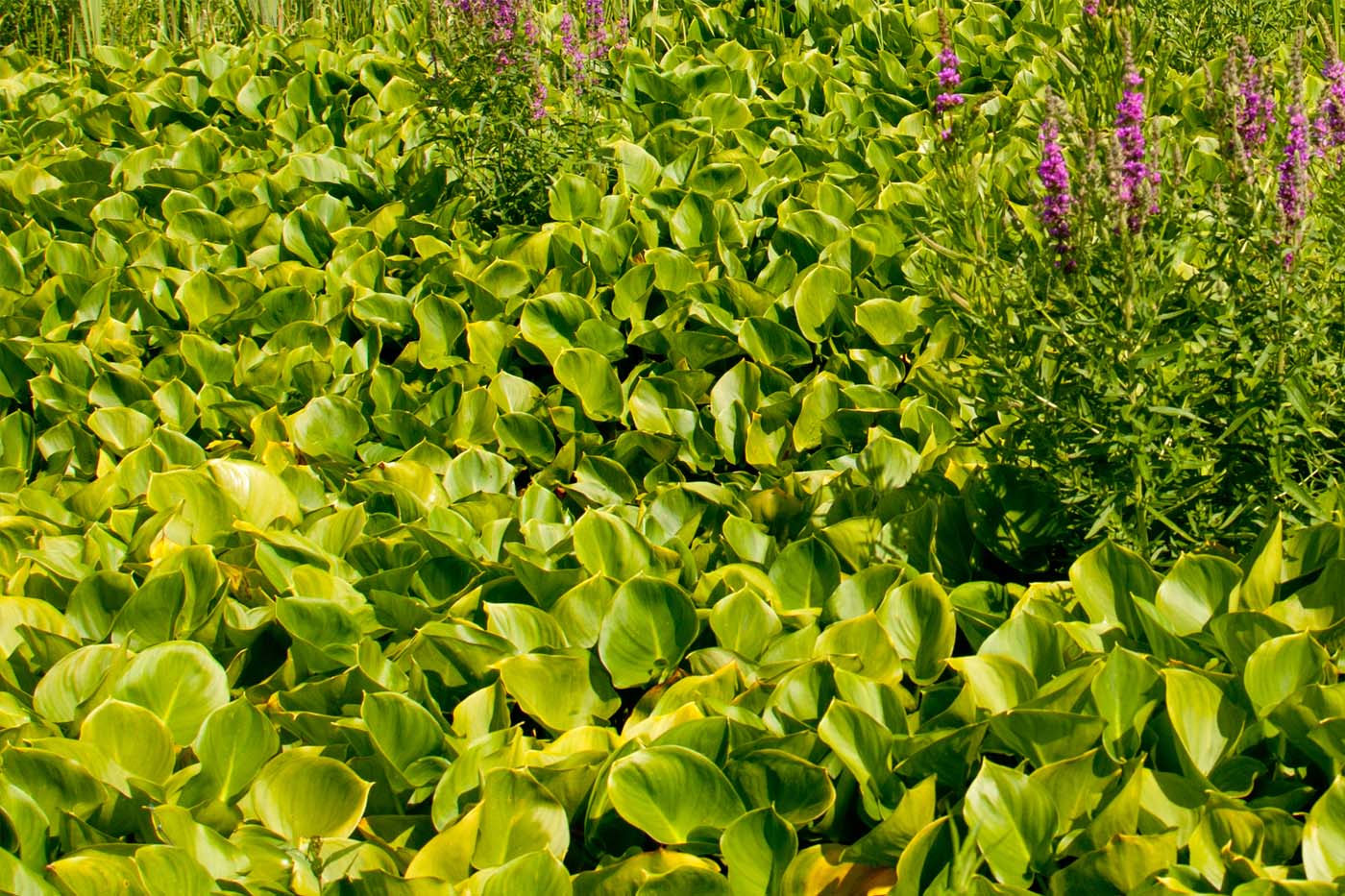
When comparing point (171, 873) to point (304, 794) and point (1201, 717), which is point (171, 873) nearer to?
point (304, 794)

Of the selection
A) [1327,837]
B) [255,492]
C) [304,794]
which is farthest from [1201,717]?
[255,492]

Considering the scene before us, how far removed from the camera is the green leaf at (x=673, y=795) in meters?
2.03

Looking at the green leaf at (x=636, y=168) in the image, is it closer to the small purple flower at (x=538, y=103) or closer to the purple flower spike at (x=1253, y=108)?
the small purple flower at (x=538, y=103)

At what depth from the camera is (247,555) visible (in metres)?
2.76

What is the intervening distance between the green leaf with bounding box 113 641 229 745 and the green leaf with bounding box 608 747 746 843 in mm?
761

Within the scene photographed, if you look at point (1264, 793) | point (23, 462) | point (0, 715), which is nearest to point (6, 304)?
point (23, 462)

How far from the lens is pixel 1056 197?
231 centimetres

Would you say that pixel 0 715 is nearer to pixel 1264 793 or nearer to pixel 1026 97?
pixel 1264 793

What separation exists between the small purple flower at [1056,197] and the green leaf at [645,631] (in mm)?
897

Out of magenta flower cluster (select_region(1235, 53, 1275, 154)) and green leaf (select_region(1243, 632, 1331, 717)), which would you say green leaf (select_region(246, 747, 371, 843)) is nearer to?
green leaf (select_region(1243, 632, 1331, 717))

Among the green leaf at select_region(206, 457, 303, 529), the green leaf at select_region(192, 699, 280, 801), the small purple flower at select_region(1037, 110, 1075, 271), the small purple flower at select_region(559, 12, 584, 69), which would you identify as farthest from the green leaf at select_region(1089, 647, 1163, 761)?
the small purple flower at select_region(559, 12, 584, 69)

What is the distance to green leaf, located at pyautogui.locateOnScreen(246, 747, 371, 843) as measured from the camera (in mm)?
2084

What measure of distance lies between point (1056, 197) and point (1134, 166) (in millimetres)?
135

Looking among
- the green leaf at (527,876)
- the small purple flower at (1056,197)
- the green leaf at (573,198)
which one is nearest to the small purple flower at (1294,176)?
the small purple flower at (1056,197)
